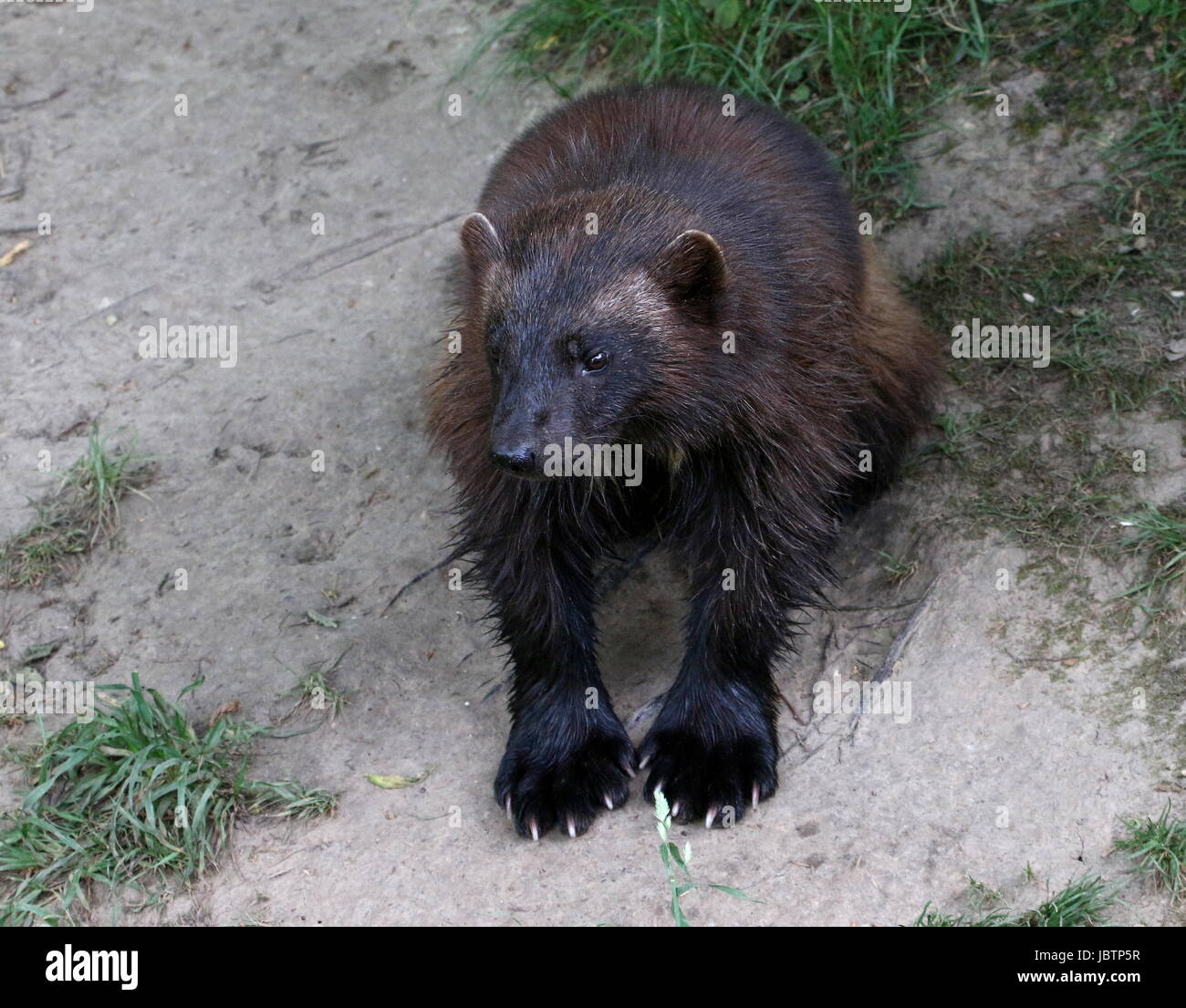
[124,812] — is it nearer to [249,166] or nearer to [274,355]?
[274,355]

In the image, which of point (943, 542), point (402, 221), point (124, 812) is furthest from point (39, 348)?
point (943, 542)

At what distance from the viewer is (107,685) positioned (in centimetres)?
398

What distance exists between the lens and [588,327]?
10.9 ft

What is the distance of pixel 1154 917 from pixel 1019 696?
2.60 ft

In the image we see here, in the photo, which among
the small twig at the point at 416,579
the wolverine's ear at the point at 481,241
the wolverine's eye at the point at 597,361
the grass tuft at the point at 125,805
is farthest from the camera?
the small twig at the point at 416,579

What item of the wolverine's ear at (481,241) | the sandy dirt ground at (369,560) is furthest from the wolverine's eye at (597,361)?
the sandy dirt ground at (369,560)

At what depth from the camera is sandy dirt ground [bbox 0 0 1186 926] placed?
143 inches

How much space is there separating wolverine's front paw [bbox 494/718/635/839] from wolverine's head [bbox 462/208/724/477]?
1.01 metres

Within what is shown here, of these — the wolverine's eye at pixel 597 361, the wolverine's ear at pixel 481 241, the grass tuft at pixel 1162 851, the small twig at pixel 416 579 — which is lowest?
the small twig at pixel 416 579

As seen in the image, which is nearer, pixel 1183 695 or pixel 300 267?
pixel 1183 695

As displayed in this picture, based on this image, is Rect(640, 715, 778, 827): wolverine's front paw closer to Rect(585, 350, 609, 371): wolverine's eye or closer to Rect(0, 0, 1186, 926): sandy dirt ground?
Rect(0, 0, 1186, 926): sandy dirt ground

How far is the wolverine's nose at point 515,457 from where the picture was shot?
323cm

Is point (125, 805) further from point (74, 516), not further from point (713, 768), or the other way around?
point (713, 768)

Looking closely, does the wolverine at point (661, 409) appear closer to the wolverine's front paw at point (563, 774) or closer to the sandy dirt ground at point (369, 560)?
the wolverine's front paw at point (563, 774)
